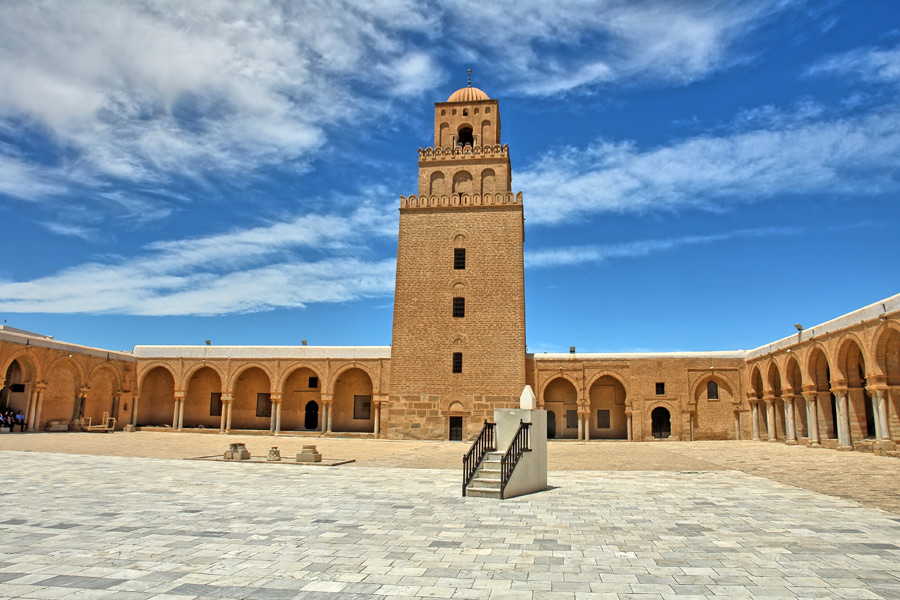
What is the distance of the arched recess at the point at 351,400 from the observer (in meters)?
27.8

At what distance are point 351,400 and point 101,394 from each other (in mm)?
11108

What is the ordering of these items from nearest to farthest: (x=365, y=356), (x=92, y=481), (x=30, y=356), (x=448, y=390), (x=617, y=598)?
1. (x=617, y=598)
2. (x=92, y=481)
3. (x=30, y=356)
4. (x=448, y=390)
5. (x=365, y=356)

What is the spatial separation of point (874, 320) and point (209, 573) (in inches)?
704

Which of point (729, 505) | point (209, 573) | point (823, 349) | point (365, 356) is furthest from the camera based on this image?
point (365, 356)

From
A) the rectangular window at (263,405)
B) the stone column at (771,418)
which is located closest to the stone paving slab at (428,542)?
the stone column at (771,418)

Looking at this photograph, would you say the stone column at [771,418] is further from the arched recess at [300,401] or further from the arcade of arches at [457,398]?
the arched recess at [300,401]

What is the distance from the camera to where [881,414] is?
16594mm

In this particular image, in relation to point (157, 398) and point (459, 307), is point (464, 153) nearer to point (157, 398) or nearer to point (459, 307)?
point (459, 307)

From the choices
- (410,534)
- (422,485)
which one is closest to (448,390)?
(422,485)

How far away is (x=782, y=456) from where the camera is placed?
53.8ft

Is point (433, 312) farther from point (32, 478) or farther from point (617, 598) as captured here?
point (617, 598)

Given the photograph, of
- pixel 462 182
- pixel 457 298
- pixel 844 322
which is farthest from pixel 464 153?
pixel 844 322

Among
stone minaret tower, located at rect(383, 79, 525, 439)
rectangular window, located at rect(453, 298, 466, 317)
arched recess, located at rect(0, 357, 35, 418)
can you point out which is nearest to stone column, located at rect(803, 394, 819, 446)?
stone minaret tower, located at rect(383, 79, 525, 439)

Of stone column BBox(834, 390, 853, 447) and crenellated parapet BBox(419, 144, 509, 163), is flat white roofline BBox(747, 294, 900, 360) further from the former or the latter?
crenellated parapet BBox(419, 144, 509, 163)
